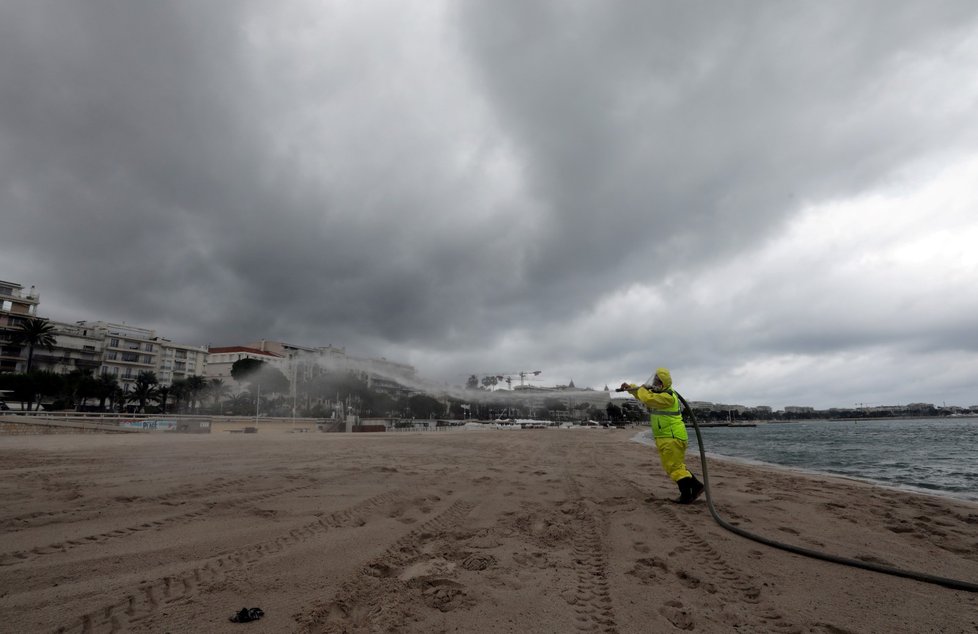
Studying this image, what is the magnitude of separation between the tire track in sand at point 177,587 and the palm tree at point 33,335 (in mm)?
82596

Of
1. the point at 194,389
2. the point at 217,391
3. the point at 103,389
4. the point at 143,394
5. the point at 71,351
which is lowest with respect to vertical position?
the point at 143,394

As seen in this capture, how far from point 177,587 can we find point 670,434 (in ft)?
20.8

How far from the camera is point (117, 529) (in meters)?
4.74

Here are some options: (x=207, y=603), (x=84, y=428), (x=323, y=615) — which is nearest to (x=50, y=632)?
(x=207, y=603)

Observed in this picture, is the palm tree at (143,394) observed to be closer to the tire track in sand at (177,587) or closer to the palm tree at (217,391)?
the palm tree at (217,391)

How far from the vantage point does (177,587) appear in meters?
3.41

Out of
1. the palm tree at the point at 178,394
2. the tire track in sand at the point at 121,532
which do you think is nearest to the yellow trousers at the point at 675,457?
the tire track in sand at the point at 121,532

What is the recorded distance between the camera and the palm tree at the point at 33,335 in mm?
63312

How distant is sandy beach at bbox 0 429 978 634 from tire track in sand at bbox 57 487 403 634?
17mm

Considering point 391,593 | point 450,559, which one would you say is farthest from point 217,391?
point 391,593

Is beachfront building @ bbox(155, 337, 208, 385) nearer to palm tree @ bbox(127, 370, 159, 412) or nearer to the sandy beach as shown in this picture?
palm tree @ bbox(127, 370, 159, 412)

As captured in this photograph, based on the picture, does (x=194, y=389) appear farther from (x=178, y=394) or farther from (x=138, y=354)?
(x=138, y=354)

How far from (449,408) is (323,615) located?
395 feet

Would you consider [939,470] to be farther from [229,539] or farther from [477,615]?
[229,539]
